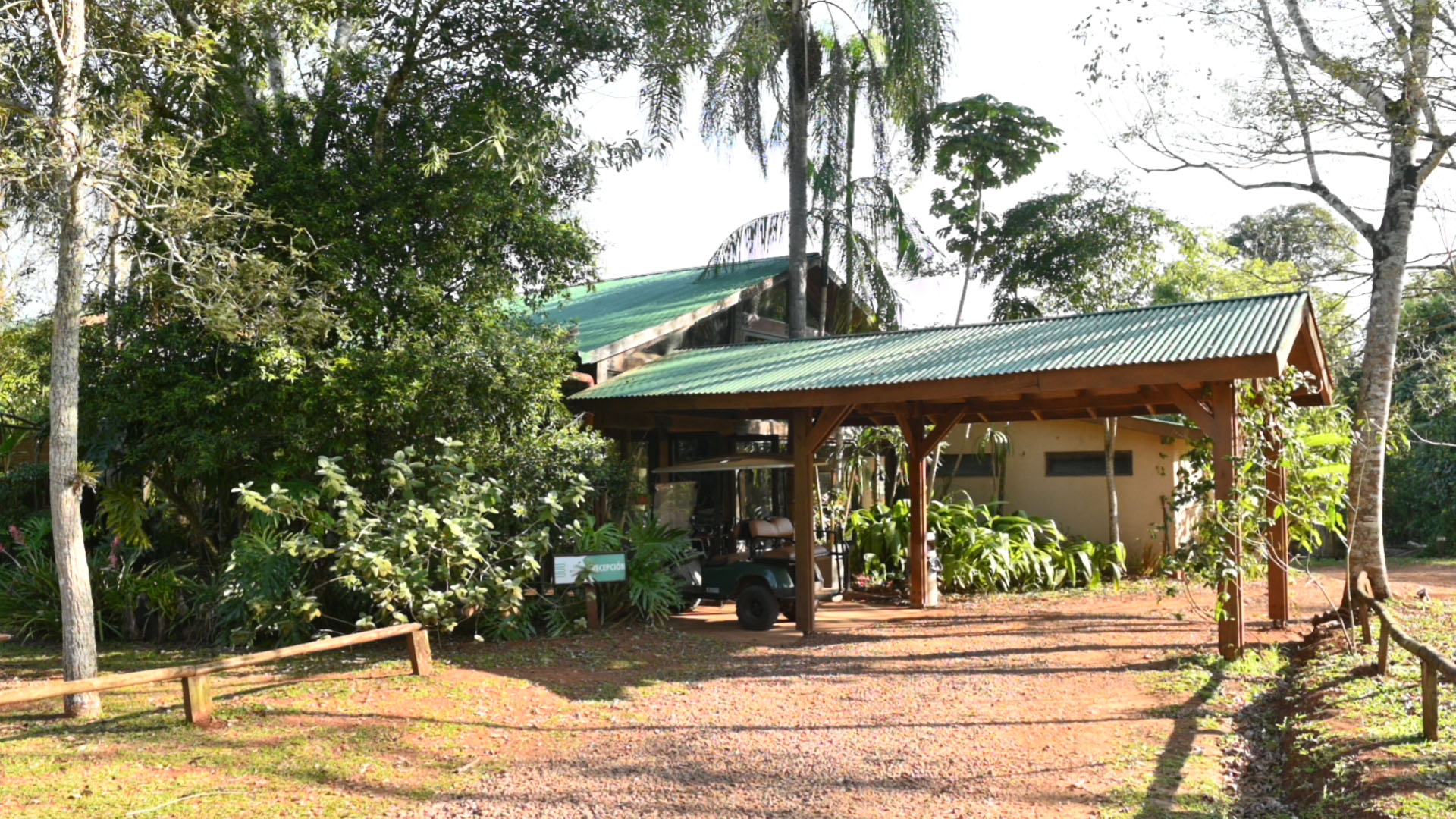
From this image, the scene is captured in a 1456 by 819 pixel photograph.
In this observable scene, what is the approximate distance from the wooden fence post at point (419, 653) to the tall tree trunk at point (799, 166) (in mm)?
9580

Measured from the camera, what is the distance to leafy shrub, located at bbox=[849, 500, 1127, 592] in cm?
1509

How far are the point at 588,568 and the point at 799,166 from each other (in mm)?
9600

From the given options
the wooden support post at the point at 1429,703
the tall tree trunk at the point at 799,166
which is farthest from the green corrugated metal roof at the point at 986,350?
the tall tree trunk at the point at 799,166

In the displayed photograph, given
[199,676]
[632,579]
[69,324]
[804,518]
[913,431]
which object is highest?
[69,324]

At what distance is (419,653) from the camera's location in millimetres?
8719

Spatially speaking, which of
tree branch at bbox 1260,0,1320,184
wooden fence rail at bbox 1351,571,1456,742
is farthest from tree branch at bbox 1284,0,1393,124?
wooden fence rail at bbox 1351,571,1456,742

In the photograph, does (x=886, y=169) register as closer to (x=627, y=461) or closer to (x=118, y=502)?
(x=627, y=461)

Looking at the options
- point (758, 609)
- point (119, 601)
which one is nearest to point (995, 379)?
point (758, 609)

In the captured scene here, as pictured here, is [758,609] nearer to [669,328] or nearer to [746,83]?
[669,328]

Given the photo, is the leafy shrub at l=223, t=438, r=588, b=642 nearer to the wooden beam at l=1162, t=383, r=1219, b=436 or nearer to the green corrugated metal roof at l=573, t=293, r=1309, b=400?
the green corrugated metal roof at l=573, t=293, r=1309, b=400

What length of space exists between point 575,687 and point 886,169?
1291 cm

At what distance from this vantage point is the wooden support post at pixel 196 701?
7062 mm

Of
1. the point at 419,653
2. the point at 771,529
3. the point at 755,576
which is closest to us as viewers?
the point at 419,653

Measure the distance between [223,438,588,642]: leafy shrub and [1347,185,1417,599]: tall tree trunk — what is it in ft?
25.7
